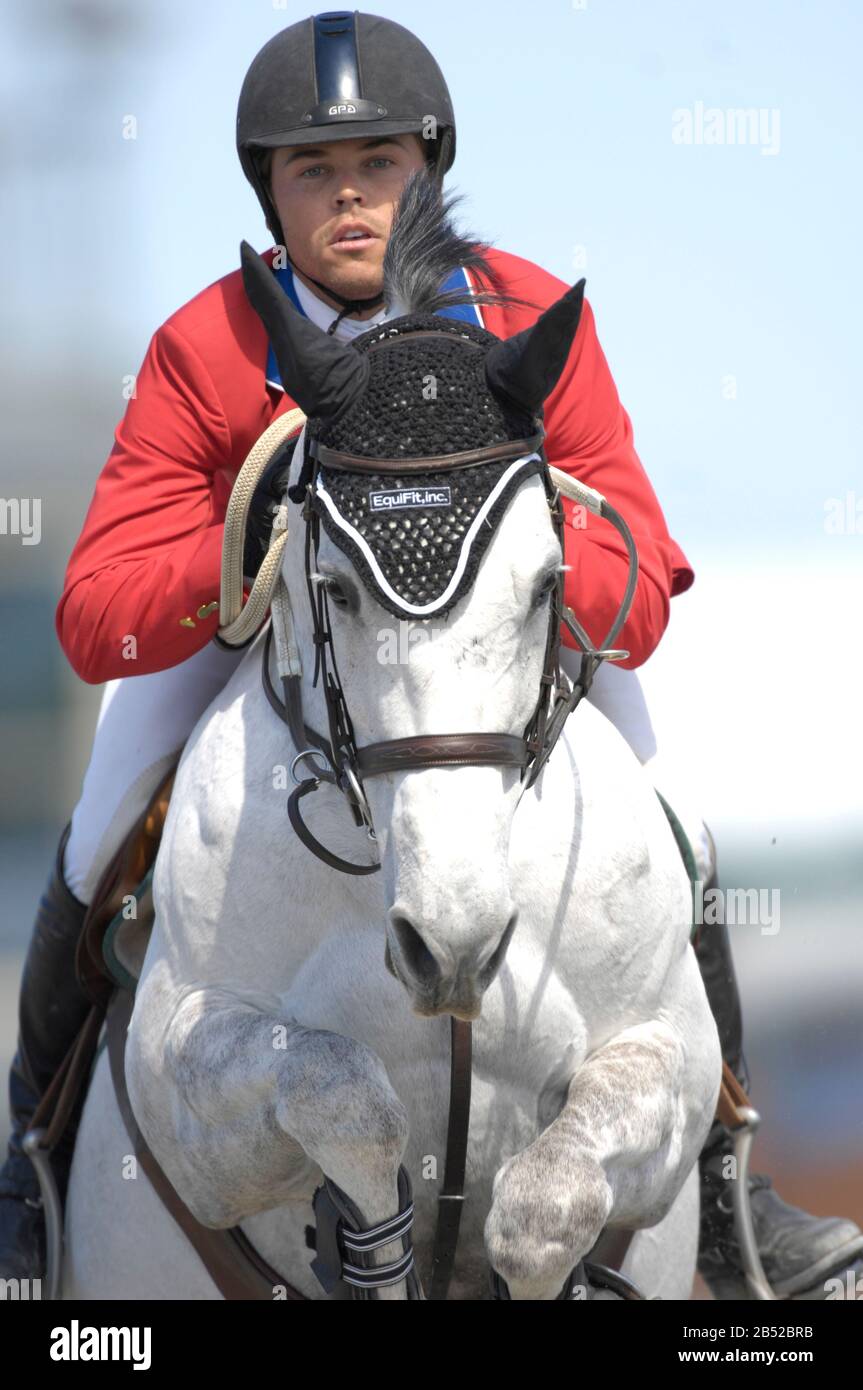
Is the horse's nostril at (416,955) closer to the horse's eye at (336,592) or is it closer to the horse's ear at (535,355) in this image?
the horse's eye at (336,592)

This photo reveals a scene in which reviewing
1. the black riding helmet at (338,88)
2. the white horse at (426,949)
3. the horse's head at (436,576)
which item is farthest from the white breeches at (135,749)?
the horse's head at (436,576)

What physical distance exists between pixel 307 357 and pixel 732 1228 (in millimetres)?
3224

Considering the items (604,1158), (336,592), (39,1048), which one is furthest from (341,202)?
(39,1048)

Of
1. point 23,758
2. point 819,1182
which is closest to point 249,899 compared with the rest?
point 819,1182

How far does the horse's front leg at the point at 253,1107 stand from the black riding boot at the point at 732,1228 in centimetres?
174

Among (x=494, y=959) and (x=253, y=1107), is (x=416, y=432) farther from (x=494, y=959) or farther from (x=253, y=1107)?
(x=253, y=1107)

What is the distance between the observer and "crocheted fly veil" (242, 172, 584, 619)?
308cm

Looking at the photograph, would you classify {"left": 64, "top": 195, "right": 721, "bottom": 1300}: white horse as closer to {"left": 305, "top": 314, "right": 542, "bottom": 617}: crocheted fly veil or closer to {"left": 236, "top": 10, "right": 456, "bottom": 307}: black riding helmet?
{"left": 305, "top": 314, "right": 542, "bottom": 617}: crocheted fly veil

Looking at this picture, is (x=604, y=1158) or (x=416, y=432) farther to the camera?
(x=604, y=1158)

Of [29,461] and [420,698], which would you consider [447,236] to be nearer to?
[420,698]

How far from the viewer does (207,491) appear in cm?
435

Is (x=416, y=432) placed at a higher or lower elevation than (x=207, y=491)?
lower

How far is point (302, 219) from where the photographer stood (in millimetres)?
4457

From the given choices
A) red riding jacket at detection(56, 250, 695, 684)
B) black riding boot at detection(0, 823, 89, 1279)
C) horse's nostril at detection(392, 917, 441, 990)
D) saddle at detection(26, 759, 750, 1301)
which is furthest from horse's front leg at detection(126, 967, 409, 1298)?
black riding boot at detection(0, 823, 89, 1279)
